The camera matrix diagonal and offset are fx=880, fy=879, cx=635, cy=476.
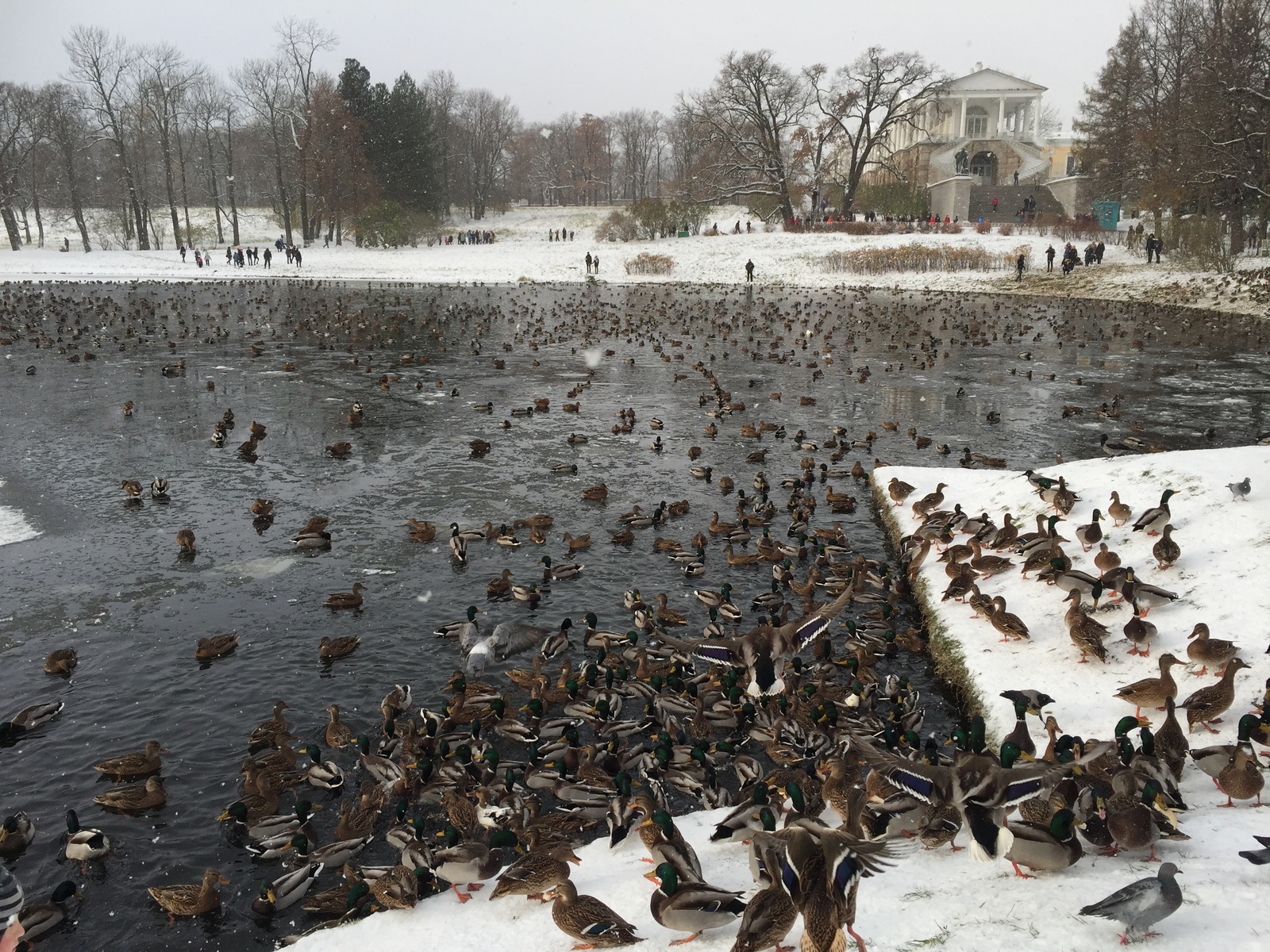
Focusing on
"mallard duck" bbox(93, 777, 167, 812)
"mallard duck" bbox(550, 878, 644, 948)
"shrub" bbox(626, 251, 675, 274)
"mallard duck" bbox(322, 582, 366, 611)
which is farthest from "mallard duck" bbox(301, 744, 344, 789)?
"shrub" bbox(626, 251, 675, 274)

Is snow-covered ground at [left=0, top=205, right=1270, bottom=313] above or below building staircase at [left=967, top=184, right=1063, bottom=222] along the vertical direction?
below

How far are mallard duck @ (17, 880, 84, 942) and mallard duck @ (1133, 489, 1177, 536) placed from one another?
1249 centimetres

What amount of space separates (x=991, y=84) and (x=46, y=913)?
360 ft

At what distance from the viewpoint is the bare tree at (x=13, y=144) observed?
74.0m

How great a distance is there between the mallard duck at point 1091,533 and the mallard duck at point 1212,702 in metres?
3.46

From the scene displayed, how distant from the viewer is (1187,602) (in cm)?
1011

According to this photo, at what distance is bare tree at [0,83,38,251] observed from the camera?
74000 mm

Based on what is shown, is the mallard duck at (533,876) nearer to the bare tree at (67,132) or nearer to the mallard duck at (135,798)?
the mallard duck at (135,798)

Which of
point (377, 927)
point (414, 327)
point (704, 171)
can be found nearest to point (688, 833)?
point (377, 927)

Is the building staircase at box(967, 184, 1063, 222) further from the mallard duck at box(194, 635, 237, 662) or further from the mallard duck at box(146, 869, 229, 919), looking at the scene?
the mallard duck at box(146, 869, 229, 919)

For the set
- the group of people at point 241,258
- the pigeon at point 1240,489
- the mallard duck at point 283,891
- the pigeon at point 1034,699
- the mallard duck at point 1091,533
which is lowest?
the mallard duck at point 283,891

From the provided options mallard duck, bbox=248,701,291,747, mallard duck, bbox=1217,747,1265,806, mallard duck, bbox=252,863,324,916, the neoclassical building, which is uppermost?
the neoclassical building

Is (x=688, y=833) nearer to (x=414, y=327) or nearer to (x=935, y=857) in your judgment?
(x=935, y=857)

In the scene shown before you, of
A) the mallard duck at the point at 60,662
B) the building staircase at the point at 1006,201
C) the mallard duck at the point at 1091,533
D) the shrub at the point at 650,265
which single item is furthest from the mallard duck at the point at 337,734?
the building staircase at the point at 1006,201
